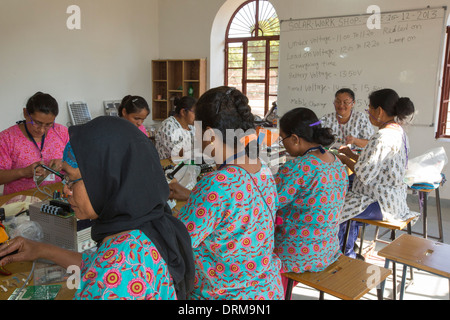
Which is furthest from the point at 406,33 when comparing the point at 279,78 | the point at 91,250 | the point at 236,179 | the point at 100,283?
the point at 100,283

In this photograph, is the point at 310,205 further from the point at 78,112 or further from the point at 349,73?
the point at 78,112

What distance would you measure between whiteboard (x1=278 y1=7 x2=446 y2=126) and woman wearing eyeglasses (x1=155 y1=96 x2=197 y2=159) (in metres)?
2.36

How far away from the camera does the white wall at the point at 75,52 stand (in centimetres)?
470

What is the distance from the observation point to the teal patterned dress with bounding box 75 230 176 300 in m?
0.83

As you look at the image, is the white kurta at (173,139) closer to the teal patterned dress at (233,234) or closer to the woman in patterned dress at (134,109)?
the woman in patterned dress at (134,109)

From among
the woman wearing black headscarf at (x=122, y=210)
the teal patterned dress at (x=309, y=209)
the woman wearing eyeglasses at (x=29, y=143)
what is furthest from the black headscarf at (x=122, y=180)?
the woman wearing eyeglasses at (x=29, y=143)

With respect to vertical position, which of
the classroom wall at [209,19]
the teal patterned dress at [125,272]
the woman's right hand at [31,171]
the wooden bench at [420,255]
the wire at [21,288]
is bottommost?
the wooden bench at [420,255]

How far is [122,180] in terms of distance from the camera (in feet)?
2.93

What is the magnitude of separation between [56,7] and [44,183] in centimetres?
356

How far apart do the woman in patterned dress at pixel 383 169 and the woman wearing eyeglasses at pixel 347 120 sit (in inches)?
33.0

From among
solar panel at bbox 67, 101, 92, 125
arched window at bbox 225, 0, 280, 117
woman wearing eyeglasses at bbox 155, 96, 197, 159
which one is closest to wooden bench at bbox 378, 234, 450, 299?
woman wearing eyeglasses at bbox 155, 96, 197, 159

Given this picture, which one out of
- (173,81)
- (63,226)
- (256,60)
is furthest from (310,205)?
(173,81)

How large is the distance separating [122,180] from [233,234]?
545 mm
